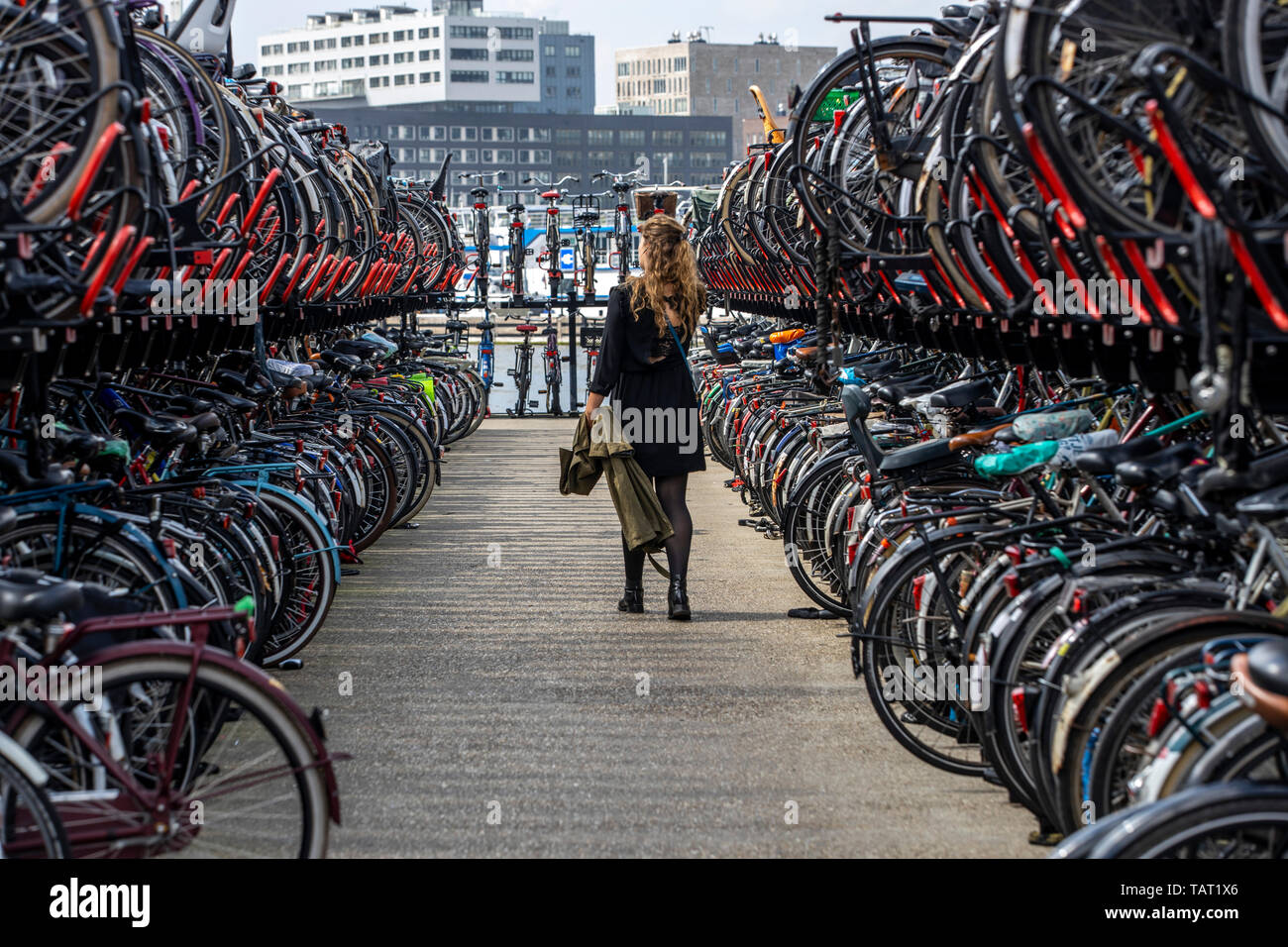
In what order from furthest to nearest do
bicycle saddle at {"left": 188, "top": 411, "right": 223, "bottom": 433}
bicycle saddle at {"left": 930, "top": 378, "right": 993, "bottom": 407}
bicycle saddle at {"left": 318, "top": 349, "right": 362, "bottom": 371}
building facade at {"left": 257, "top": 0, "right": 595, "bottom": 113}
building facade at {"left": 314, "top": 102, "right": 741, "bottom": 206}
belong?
building facade at {"left": 257, "top": 0, "right": 595, "bottom": 113}
building facade at {"left": 314, "top": 102, "right": 741, "bottom": 206}
bicycle saddle at {"left": 318, "top": 349, "right": 362, "bottom": 371}
bicycle saddle at {"left": 930, "top": 378, "right": 993, "bottom": 407}
bicycle saddle at {"left": 188, "top": 411, "right": 223, "bottom": 433}

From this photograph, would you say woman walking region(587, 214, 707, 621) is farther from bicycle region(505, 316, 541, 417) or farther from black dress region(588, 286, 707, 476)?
bicycle region(505, 316, 541, 417)

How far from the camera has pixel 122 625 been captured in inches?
145

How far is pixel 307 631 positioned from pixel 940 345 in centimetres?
321

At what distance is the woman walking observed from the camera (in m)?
8.07

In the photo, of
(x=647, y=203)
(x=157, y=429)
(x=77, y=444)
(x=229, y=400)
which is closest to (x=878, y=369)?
(x=229, y=400)

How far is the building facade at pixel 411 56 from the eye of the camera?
12281cm

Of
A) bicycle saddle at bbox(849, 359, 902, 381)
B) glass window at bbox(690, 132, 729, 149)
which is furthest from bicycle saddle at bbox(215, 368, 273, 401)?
glass window at bbox(690, 132, 729, 149)

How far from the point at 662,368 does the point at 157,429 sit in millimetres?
2841

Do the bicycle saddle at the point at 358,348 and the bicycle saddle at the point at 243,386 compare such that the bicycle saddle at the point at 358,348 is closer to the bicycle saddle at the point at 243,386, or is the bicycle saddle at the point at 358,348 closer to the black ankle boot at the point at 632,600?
the bicycle saddle at the point at 243,386

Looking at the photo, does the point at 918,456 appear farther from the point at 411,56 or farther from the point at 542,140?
the point at 411,56

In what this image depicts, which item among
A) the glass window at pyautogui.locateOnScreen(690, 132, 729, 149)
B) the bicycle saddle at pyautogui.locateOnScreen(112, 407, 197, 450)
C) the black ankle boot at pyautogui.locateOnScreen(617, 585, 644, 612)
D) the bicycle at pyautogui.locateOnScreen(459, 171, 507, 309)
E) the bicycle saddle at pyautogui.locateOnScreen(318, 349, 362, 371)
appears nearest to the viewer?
the bicycle saddle at pyautogui.locateOnScreen(112, 407, 197, 450)

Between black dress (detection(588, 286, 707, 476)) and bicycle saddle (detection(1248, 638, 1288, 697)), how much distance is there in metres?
5.18
